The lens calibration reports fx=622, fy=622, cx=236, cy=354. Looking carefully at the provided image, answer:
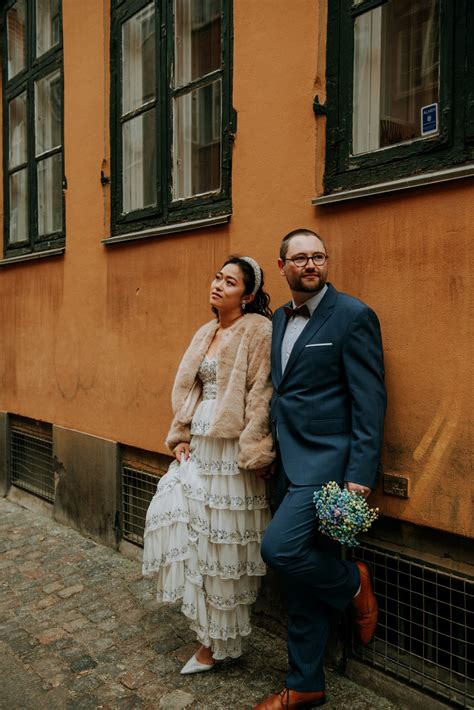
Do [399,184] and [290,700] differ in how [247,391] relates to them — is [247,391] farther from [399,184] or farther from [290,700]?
[290,700]

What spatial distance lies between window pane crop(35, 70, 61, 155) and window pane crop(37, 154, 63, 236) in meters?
0.18

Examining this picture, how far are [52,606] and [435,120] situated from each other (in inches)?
153

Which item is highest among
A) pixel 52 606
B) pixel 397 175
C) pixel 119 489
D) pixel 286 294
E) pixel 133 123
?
pixel 133 123

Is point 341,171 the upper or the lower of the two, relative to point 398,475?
upper

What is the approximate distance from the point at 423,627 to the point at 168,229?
3106 mm

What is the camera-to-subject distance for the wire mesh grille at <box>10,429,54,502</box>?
665 cm

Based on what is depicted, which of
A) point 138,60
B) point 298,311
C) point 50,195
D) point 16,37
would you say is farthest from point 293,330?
point 16,37

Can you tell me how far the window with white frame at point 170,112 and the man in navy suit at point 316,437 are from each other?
4.85 ft

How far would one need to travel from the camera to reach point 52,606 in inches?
171

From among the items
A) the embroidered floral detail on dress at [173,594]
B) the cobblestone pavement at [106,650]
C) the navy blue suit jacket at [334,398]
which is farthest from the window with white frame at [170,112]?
the cobblestone pavement at [106,650]

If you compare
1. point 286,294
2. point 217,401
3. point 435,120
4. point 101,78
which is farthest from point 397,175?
point 101,78

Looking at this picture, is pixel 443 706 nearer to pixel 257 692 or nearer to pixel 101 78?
pixel 257 692

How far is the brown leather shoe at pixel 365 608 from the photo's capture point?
124 inches

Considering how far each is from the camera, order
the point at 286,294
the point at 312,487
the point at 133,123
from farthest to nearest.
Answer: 1. the point at 133,123
2. the point at 286,294
3. the point at 312,487
